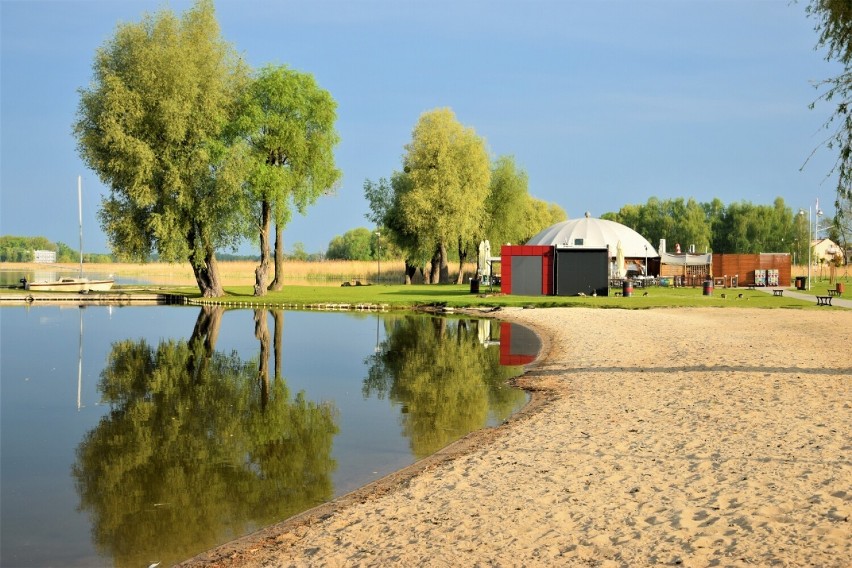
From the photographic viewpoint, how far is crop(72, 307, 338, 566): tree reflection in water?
8.59 m

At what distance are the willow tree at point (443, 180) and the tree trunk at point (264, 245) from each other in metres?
14.8

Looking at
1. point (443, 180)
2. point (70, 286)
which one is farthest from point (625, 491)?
point (443, 180)

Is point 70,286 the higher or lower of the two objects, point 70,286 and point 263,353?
the higher

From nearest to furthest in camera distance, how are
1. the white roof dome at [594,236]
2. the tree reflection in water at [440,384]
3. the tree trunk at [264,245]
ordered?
the tree reflection in water at [440,384] → the tree trunk at [264,245] → the white roof dome at [594,236]

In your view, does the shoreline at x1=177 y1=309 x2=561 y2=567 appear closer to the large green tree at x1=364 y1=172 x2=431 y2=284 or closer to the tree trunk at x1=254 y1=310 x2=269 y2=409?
the tree trunk at x1=254 y1=310 x2=269 y2=409

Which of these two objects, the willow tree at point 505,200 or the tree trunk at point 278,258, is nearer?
the tree trunk at point 278,258

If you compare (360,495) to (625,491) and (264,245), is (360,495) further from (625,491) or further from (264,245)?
(264,245)

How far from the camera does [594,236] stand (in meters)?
71.7

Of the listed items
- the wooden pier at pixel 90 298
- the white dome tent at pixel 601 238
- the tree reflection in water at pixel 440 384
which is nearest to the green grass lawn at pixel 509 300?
the wooden pier at pixel 90 298

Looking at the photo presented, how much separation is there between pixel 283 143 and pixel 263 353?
28.4 metres

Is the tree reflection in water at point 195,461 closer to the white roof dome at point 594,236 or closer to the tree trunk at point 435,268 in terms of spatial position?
the tree trunk at point 435,268

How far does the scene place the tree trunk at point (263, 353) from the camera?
1681 centimetres

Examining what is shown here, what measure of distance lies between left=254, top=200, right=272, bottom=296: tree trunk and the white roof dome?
2791 centimetres

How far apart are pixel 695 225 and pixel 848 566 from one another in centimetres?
11459
